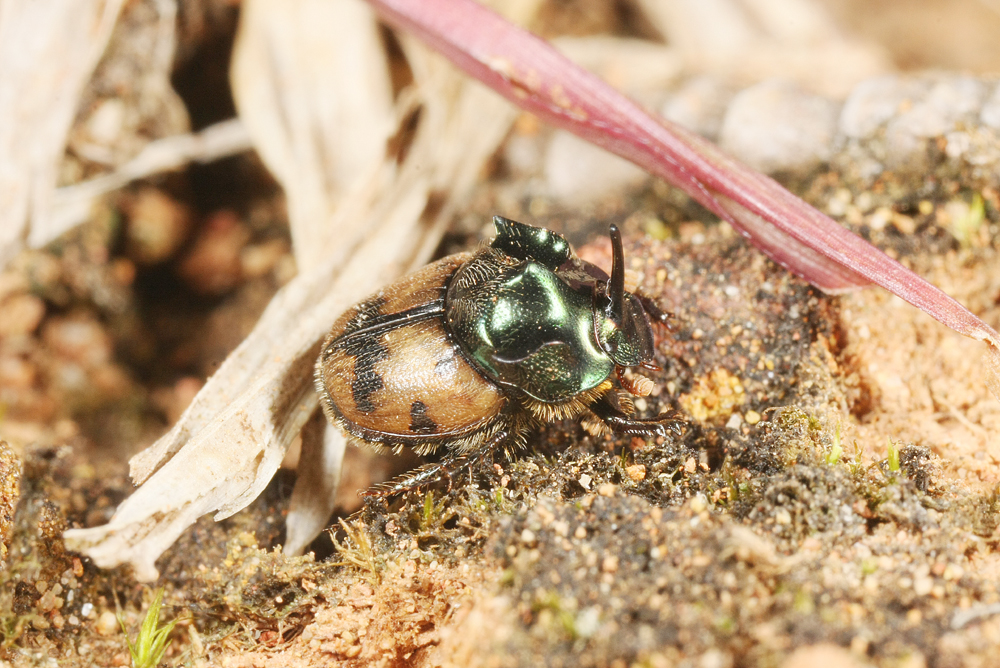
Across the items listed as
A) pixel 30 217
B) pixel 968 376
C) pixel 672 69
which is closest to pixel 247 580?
pixel 30 217

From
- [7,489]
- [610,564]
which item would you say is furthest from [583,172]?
[7,489]

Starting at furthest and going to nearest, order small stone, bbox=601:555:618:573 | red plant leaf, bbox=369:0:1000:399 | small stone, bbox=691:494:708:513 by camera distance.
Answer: red plant leaf, bbox=369:0:1000:399 < small stone, bbox=691:494:708:513 < small stone, bbox=601:555:618:573

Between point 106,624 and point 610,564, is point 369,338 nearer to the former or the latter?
point 610,564

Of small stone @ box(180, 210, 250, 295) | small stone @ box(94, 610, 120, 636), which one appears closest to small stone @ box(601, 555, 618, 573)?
small stone @ box(94, 610, 120, 636)

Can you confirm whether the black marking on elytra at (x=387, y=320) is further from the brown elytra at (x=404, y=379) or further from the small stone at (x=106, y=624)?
the small stone at (x=106, y=624)

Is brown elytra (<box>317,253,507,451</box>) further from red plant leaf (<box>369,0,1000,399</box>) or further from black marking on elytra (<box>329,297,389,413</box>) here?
red plant leaf (<box>369,0,1000,399</box>)

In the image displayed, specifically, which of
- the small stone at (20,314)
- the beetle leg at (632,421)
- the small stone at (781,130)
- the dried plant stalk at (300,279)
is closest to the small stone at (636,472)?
the beetle leg at (632,421)
